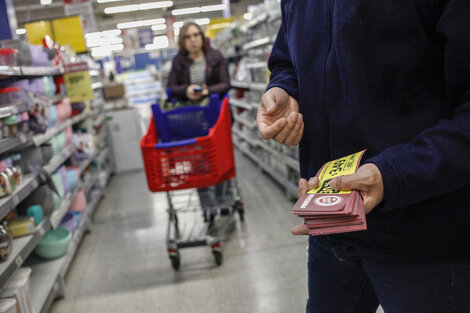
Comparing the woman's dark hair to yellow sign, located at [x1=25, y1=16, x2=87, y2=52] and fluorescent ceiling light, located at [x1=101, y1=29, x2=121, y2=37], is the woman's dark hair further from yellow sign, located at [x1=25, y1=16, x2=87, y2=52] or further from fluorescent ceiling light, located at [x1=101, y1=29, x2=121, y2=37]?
fluorescent ceiling light, located at [x1=101, y1=29, x2=121, y2=37]

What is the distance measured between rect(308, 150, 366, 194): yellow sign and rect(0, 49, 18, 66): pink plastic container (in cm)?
260

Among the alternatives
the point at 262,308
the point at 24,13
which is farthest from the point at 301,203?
the point at 24,13

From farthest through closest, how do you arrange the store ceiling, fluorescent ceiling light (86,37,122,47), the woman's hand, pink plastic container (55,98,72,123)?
fluorescent ceiling light (86,37,122,47) → the store ceiling → pink plastic container (55,98,72,123) → the woman's hand

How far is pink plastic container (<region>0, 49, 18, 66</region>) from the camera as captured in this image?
2815 millimetres

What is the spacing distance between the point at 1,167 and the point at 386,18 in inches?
96.3

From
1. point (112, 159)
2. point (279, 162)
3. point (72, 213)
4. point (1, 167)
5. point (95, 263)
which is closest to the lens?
point (1, 167)

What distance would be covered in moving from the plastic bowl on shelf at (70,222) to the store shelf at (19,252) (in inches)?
25.8

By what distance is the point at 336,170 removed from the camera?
889 millimetres

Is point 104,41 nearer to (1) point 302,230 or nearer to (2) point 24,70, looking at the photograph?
(2) point 24,70

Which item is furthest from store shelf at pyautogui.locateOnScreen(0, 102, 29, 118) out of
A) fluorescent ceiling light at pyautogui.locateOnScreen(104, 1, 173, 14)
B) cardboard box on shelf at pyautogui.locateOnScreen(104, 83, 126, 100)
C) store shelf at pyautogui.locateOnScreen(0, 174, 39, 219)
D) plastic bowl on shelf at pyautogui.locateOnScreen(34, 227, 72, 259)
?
fluorescent ceiling light at pyautogui.locateOnScreen(104, 1, 173, 14)

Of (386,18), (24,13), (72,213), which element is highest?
(24,13)

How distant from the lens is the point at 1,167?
2.58m

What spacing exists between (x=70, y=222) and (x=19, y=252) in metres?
1.31

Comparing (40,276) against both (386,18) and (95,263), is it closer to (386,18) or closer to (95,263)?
(95,263)
